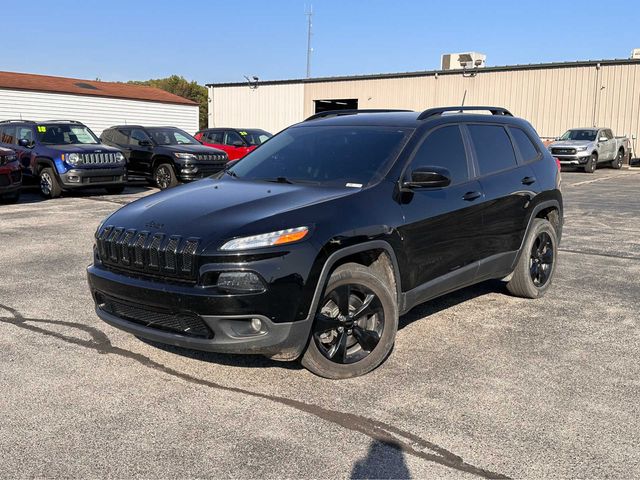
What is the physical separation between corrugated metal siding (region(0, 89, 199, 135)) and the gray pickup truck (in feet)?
70.4

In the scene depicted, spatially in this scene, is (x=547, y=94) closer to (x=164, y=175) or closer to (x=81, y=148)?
(x=164, y=175)

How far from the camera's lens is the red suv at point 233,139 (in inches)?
760

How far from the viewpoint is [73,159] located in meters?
13.8

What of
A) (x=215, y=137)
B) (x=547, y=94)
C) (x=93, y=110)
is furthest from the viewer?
(x=93, y=110)

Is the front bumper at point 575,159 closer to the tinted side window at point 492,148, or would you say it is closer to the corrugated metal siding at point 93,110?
the tinted side window at point 492,148

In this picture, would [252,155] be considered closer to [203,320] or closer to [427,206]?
[427,206]

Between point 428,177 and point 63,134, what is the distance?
1249 cm

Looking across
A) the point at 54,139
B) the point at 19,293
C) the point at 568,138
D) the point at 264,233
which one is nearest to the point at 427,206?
the point at 264,233

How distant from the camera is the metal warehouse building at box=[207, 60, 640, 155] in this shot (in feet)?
99.0

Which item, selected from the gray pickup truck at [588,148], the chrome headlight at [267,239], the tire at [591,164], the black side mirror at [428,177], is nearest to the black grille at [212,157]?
the black side mirror at [428,177]

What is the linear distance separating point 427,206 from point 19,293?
3.97 meters

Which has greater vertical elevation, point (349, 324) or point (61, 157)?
point (61, 157)

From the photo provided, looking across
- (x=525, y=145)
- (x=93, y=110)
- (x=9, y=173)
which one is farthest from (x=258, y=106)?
(x=525, y=145)

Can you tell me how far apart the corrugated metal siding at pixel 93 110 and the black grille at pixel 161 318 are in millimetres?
29367
